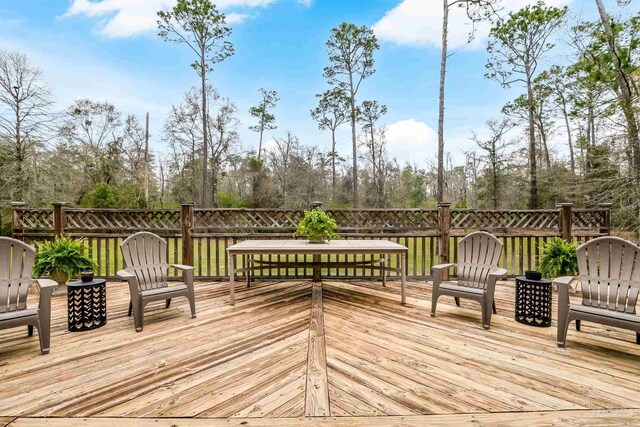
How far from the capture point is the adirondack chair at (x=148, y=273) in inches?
126

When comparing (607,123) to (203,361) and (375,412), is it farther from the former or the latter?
(203,361)

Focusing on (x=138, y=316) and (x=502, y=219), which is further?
(x=502, y=219)

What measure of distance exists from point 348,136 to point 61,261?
1356 centimetres

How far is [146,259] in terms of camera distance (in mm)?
3719

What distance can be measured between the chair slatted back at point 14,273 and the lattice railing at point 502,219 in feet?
18.4

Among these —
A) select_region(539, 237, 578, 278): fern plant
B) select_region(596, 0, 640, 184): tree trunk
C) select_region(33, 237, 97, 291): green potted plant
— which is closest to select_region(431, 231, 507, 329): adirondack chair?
select_region(539, 237, 578, 278): fern plant

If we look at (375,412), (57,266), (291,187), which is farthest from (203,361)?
(291,187)

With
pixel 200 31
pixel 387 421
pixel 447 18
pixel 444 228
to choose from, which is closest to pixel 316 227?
pixel 444 228

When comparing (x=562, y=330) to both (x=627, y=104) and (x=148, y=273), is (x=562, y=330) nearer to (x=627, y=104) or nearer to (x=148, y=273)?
(x=148, y=273)

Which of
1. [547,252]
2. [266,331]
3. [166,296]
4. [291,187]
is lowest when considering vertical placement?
[266,331]

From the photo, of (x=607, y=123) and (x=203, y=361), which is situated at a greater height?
(x=607, y=123)

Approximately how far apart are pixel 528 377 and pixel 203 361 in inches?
96.5

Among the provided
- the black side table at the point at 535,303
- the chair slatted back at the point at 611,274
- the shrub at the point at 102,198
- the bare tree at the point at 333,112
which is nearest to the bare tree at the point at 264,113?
the bare tree at the point at 333,112

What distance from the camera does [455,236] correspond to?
5328 mm
